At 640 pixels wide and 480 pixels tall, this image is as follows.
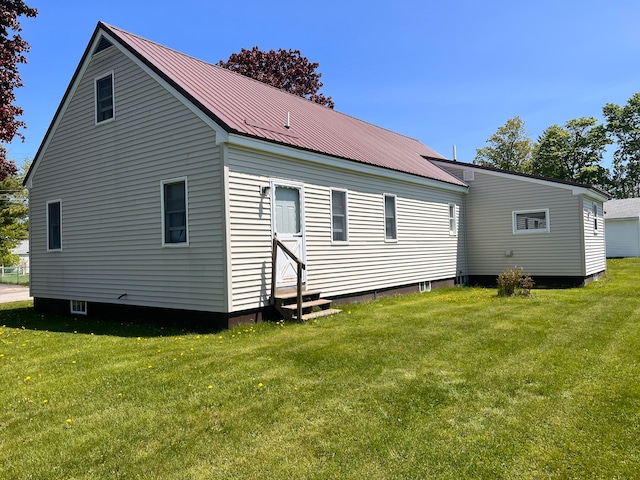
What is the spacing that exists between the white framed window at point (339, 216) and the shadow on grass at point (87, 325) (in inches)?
167

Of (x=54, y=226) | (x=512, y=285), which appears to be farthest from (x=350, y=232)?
(x=54, y=226)

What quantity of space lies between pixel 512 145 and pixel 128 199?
152 feet

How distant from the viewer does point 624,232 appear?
30500 millimetres

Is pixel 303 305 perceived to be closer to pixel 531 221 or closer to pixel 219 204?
pixel 219 204

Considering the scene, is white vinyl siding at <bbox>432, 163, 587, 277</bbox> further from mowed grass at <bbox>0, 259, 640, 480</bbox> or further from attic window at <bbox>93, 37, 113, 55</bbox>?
attic window at <bbox>93, 37, 113, 55</bbox>

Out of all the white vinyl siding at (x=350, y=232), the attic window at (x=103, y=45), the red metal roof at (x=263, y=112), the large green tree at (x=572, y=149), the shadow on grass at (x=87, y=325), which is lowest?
the shadow on grass at (x=87, y=325)

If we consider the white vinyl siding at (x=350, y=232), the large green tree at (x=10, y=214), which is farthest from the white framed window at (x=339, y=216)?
the large green tree at (x=10, y=214)

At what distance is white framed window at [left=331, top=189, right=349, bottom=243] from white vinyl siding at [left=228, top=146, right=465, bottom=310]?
6.6 inches

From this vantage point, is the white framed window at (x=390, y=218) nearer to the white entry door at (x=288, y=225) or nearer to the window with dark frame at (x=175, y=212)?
the white entry door at (x=288, y=225)

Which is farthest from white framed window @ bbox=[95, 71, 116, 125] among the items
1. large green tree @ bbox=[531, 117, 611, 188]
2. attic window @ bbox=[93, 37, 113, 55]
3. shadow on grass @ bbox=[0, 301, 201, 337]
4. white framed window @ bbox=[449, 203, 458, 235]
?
large green tree @ bbox=[531, 117, 611, 188]

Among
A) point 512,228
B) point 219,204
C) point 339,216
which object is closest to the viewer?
point 219,204

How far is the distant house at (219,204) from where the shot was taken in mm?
8562

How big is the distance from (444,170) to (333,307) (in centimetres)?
959

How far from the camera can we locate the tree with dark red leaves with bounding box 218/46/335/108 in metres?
29.2
